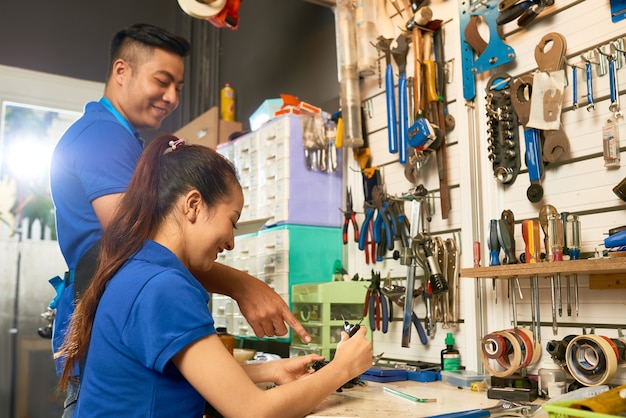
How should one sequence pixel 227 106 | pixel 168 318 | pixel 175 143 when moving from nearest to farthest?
pixel 168 318, pixel 175 143, pixel 227 106

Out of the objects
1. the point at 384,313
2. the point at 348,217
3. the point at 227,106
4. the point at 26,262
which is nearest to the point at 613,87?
the point at 384,313

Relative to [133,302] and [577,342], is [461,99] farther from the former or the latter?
[133,302]

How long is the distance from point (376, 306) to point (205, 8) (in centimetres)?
137

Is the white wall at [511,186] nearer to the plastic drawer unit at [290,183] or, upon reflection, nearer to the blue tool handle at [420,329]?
the blue tool handle at [420,329]

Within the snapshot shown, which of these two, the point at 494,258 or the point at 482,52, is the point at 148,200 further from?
the point at 482,52

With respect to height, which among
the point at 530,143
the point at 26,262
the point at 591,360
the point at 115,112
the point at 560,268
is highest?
the point at 115,112

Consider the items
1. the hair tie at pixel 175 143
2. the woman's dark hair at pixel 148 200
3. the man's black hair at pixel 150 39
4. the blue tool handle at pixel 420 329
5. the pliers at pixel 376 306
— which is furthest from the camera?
the pliers at pixel 376 306

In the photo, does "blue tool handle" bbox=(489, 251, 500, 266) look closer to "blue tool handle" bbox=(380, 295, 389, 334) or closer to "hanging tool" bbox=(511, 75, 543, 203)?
"hanging tool" bbox=(511, 75, 543, 203)

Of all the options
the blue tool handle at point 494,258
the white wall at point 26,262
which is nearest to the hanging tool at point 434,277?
the blue tool handle at point 494,258

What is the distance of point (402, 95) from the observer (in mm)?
2170

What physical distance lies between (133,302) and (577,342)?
1.04 meters

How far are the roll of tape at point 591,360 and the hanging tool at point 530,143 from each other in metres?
0.44

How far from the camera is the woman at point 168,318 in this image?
40.3 inches

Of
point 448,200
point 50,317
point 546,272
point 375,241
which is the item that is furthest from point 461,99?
point 50,317
